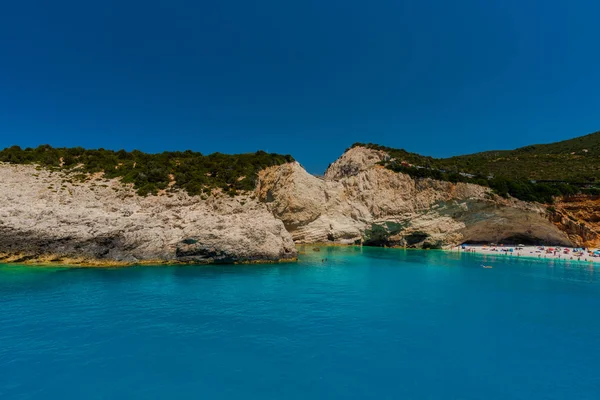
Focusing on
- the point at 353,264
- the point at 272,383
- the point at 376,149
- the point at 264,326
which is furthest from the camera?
the point at 376,149

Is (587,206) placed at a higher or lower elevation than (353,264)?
higher

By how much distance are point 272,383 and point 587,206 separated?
5082 centimetres

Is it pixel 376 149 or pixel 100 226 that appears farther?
pixel 376 149

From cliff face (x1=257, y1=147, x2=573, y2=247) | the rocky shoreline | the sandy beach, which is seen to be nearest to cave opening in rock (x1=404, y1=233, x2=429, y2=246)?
cliff face (x1=257, y1=147, x2=573, y2=247)

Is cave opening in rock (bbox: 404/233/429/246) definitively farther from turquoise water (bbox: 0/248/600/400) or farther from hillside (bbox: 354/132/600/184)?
turquoise water (bbox: 0/248/600/400)

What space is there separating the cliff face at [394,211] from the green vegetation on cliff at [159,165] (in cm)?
352

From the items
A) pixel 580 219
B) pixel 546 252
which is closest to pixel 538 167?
pixel 580 219

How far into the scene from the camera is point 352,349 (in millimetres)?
10078

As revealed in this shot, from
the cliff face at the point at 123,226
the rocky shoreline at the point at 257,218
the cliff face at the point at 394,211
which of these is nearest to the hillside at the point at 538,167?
the cliff face at the point at 394,211

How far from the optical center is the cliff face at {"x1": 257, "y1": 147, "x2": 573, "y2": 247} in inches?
1587

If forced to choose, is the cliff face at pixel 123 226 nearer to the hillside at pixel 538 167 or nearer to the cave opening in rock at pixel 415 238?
the cave opening in rock at pixel 415 238

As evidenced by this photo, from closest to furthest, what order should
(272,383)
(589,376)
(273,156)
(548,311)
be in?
(272,383) < (589,376) < (548,311) < (273,156)

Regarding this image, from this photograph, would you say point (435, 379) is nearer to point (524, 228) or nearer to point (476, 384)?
point (476, 384)

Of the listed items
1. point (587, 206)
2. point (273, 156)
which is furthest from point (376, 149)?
point (587, 206)
